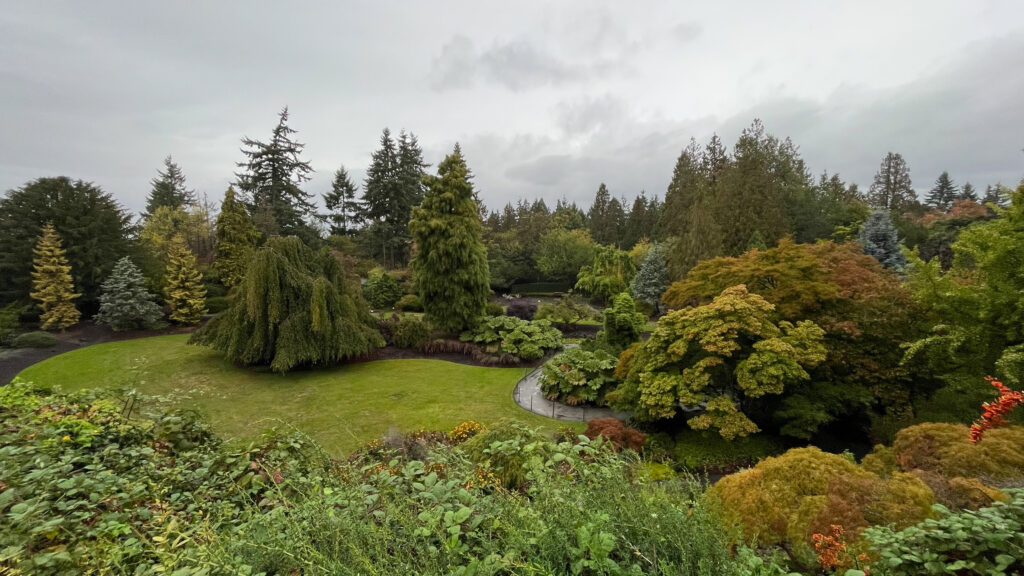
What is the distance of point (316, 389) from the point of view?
37.6ft

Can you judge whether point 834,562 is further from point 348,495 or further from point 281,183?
point 281,183

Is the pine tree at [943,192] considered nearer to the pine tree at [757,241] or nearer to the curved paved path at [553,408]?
the pine tree at [757,241]

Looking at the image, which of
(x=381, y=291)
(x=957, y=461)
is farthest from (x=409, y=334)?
(x=957, y=461)

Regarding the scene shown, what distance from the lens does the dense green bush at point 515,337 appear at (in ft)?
47.5

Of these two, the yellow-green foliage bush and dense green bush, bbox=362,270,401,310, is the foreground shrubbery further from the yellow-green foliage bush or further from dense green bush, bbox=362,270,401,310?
dense green bush, bbox=362,270,401,310

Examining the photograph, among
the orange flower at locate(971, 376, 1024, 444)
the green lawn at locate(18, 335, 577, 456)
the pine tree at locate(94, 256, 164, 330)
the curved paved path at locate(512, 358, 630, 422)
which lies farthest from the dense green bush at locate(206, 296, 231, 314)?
the orange flower at locate(971, 376, 1024, 444)

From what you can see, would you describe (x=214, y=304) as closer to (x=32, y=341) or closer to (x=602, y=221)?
(x=32, y=341)

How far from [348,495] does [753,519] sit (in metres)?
3.65

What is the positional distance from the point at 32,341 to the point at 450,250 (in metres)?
16.5

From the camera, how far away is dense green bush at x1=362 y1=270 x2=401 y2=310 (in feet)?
78.0

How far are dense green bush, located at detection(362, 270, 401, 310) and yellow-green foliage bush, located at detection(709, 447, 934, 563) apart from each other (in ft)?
72.9

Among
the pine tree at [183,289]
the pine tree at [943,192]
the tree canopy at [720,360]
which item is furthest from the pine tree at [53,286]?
the pine tree at [943,192]

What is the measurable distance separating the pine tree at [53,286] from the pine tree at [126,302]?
3.23 feet

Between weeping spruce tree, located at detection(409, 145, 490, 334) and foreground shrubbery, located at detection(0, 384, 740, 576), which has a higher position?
weeping spruce tree, located at detection(409, 145, 490, 334)
